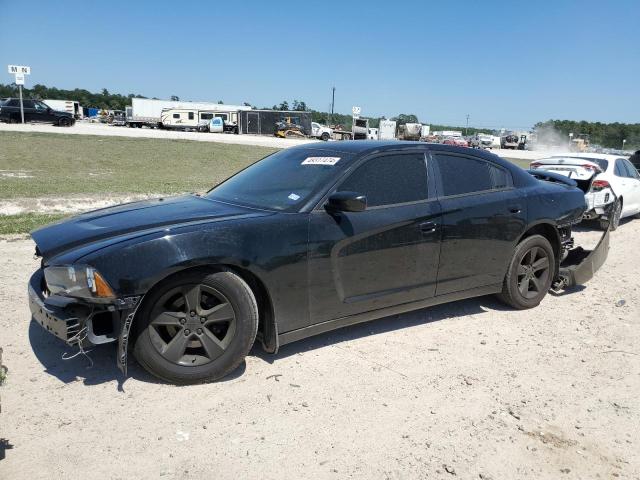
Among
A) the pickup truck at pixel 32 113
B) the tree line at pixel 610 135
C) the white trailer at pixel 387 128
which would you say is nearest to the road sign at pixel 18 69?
the pickup truck at pixel 32 113

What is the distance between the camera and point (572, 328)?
186 inches

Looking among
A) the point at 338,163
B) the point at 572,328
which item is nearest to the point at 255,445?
the point at 338,163

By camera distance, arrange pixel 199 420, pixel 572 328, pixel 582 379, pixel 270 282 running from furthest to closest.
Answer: pixel 572 328
pixel 582 379
pixel 270 282
pixel 199 420

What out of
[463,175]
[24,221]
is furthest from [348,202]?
[24,221]

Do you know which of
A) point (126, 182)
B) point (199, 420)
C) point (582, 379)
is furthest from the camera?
point (126, 182)

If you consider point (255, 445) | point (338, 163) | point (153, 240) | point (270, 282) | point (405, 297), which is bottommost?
point (255, 445)

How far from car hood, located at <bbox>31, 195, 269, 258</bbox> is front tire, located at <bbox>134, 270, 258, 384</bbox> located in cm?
45

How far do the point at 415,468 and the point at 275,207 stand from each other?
1.97 metres

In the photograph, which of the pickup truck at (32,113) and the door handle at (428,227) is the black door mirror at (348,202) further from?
the pickup truck at (32,113)

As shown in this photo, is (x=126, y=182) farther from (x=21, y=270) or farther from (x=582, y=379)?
(x=582, y=379)

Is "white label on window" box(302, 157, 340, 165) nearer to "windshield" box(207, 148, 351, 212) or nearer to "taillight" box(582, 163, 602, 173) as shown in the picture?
"windshield" box(207, 148, 351, 212)

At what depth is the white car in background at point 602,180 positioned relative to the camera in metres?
9.18

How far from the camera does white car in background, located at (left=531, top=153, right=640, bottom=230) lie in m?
9.18

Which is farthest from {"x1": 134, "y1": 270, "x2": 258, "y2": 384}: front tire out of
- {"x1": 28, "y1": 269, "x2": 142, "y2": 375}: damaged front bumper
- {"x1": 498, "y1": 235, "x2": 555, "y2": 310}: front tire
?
{"x1": 498, "y1": 235, "x2": 555, "y2": 310}: front tire
